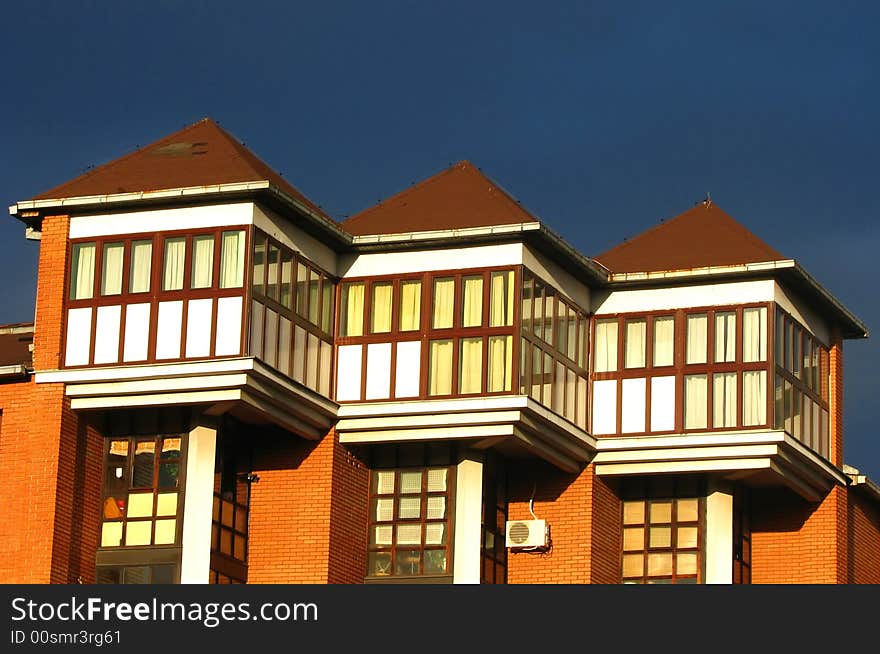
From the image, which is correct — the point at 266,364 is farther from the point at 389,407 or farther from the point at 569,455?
the point at 569,455

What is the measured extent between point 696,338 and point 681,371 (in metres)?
0.68

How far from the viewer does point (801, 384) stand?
46.9 metres

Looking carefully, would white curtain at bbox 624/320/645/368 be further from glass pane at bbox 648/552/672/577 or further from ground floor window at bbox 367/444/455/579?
ground floor window at bbox 367/444/455/579

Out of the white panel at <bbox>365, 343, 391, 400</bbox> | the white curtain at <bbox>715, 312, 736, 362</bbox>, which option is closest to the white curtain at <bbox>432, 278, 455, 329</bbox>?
the white panel at <bbox>365, 343, 391, 400</bbox>

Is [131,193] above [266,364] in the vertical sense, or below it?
above

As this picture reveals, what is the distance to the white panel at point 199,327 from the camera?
42406 millimetres

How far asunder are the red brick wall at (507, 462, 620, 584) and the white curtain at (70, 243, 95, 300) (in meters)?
8.45

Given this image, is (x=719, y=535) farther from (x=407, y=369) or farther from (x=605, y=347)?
(x=407, y=369)

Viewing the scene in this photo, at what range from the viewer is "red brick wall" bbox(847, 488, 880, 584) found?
48.3m

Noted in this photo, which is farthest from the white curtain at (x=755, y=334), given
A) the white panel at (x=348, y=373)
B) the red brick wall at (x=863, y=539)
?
the white panel at (x=348, y=373)

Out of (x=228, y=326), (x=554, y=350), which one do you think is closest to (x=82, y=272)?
(x=228, y=326)

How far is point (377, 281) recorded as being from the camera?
4531 centimetres

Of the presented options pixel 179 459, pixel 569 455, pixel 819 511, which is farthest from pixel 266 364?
pixel 819 511

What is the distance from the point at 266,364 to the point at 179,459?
2.27 metres
